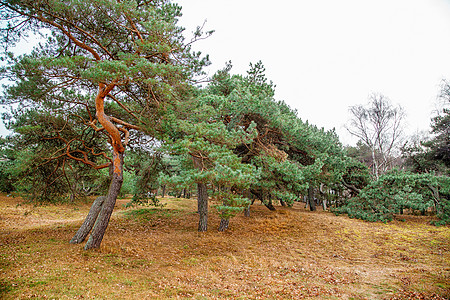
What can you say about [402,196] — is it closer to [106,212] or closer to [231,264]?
[231,264]

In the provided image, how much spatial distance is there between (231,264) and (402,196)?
1121 centimetres

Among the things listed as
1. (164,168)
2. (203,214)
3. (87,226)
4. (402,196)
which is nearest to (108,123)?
(87,226)

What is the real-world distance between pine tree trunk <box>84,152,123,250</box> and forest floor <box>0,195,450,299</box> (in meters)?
0.29

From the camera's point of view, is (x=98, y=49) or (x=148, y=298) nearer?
(x=148, y=298)

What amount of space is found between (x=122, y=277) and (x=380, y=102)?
812 inches

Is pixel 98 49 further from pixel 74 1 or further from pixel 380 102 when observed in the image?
pixel 380 102

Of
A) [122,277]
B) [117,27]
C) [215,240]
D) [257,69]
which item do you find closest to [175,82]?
[117,27]

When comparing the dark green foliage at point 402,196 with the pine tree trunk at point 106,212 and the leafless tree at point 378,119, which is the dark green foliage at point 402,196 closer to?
the leafless tree at point 378,119

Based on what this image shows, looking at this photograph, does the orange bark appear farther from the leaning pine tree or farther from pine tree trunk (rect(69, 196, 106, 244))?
pine tree trunk (rect(69, 196, 106, 244))

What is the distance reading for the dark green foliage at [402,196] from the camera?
36.6 ft

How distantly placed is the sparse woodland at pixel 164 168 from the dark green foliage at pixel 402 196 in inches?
6.0

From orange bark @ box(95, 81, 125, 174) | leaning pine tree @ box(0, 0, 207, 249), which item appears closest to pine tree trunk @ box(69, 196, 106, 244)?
leaning pine tree @ box(0, 0, 207, 249)

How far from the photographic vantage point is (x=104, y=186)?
8992mm

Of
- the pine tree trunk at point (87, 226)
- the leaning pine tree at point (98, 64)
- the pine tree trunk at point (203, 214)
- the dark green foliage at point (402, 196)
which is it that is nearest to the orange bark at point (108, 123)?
the leaning pine tree at point (98, 64)
